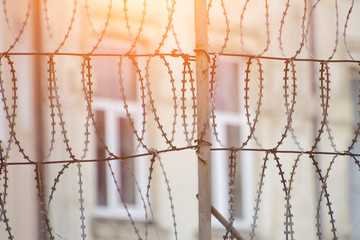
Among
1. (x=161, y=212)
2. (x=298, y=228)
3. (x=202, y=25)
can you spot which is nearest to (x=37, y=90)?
(x=161, y=212)

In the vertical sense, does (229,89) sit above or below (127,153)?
above

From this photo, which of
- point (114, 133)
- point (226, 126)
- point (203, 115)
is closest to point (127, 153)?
point (114, 133)

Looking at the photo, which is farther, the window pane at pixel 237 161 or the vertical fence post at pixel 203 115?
the window pane at pixel 237 161

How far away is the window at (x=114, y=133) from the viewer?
513 inches

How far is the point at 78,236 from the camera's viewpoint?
12.8 m

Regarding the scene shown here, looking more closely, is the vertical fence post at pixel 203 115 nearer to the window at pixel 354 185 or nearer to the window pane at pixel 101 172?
the window pane at pixel 101 172

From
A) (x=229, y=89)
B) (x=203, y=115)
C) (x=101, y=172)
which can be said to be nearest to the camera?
(x=203, y=115)

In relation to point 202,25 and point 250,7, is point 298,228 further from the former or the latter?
point 202,25

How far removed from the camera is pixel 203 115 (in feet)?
22.0

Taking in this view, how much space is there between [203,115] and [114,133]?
254 inches

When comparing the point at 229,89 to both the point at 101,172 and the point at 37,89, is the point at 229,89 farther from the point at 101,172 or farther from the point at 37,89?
the point at 37,89

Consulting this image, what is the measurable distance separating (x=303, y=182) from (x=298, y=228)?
1.72ft

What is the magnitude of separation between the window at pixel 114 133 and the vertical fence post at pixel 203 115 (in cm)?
616

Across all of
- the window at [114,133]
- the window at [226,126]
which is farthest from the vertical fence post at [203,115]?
the window at [226,126]
